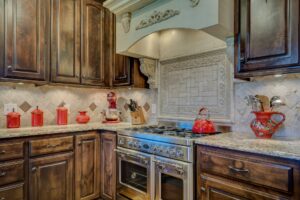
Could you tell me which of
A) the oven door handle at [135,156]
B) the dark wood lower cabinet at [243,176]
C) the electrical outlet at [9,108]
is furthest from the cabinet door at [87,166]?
the dark wood lower cabinet at [243,176]

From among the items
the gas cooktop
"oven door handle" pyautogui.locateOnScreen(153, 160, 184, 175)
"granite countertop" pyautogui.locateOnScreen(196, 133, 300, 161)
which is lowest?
"oven door handle" pyautogui.locateOnScreen(153, 160, 184, 175)

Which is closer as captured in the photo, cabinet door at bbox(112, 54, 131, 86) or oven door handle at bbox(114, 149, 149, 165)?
oven door handle at bbox(114, 149, 149, 165)

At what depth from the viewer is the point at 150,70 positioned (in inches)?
107

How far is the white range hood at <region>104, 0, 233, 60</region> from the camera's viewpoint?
1.69 metres

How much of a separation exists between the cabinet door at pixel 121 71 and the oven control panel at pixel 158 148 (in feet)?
2.53

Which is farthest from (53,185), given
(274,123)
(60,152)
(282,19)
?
(282,19)

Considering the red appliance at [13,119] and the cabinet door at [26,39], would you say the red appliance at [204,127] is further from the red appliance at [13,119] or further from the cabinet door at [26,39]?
the red appliance at [13,119]

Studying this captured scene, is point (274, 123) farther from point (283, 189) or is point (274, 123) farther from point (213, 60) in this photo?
point (213, 60)

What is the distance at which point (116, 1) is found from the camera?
7.61 ft

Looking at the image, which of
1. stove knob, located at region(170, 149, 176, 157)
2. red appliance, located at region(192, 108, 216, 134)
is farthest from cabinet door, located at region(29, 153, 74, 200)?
red appliance, located at region(192, 108, 216, 134)

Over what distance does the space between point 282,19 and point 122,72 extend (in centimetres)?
182

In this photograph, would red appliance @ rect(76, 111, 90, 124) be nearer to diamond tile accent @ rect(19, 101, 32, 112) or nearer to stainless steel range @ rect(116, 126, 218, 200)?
diamond tile accent @ rect(19, 101, 32, 112)

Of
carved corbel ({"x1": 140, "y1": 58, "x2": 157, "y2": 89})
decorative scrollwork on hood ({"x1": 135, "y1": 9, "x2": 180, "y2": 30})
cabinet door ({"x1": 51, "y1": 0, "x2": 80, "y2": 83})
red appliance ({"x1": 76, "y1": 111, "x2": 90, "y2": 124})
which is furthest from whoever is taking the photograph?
red appliance ({"x1": 76, "y1": 111, "x2": 90, "y2": 124})

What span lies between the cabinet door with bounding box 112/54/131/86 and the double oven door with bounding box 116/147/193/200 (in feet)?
2.94
